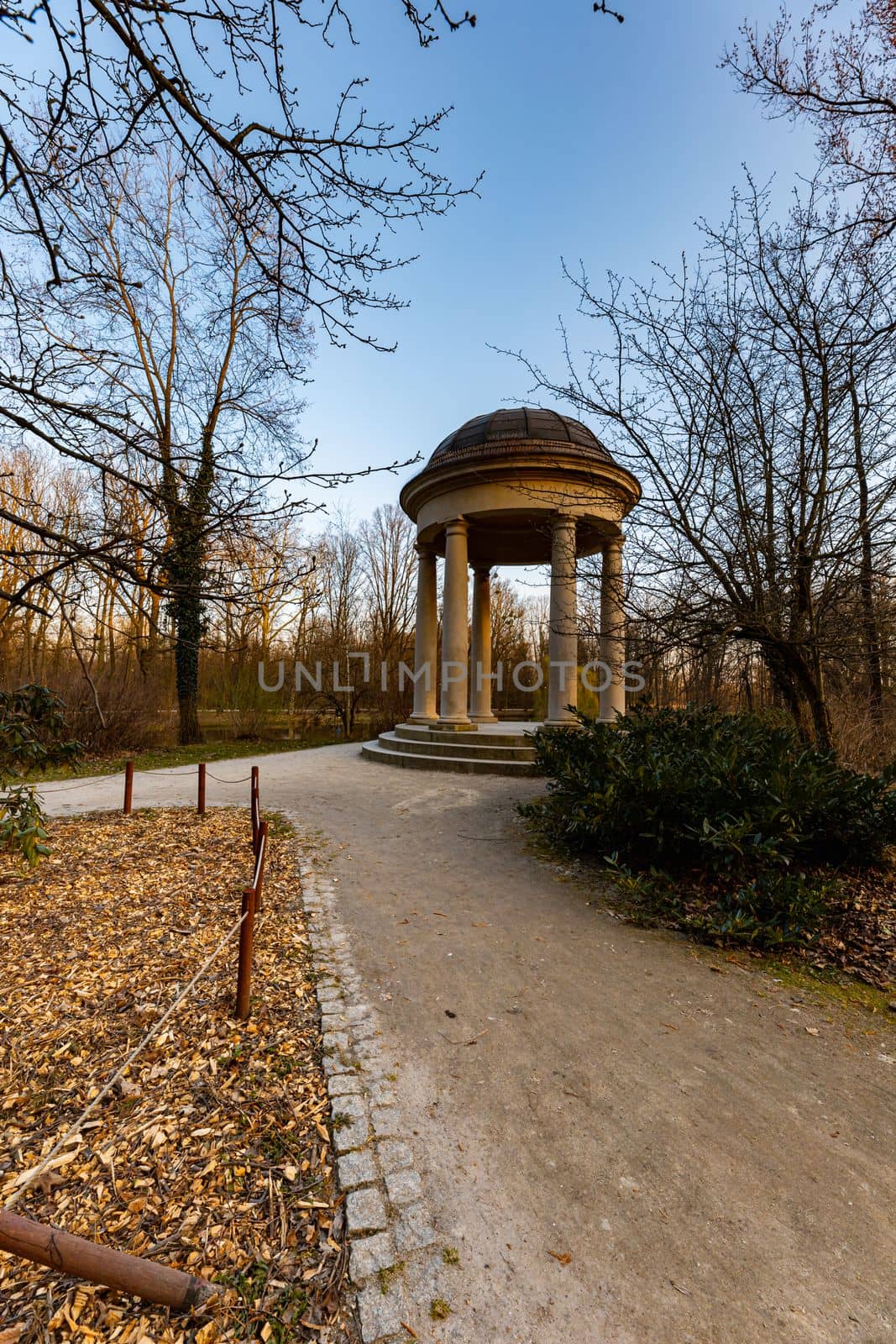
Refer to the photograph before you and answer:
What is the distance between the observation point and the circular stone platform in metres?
10.6

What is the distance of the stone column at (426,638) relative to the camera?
1349 centimetres

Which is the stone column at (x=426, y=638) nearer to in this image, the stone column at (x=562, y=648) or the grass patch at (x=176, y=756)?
the stone column at (x=562, y=648)

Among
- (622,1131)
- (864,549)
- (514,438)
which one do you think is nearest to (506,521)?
(514,438)

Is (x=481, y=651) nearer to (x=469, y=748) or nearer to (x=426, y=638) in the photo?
(x=426, y=638)

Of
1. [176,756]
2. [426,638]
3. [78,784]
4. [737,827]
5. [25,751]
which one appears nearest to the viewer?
[737,827]

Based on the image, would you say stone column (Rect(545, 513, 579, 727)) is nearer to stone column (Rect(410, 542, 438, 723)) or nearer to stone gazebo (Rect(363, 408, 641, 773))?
stone gazebo (Rect(363, 408, 641, 773))

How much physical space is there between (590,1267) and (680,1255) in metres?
0.29

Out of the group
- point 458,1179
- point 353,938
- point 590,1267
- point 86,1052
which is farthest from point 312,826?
point 590,1267

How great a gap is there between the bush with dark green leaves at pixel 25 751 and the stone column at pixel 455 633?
7634mm

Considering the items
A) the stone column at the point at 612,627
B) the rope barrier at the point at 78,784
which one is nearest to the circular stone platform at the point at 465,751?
the stone column at the point at 612,627

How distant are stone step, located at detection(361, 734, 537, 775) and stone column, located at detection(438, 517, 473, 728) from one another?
109 centimetres

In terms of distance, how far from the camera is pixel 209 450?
146 inches

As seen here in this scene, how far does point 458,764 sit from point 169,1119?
8.74 metres

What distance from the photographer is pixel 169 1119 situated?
A: 7.24 feet
